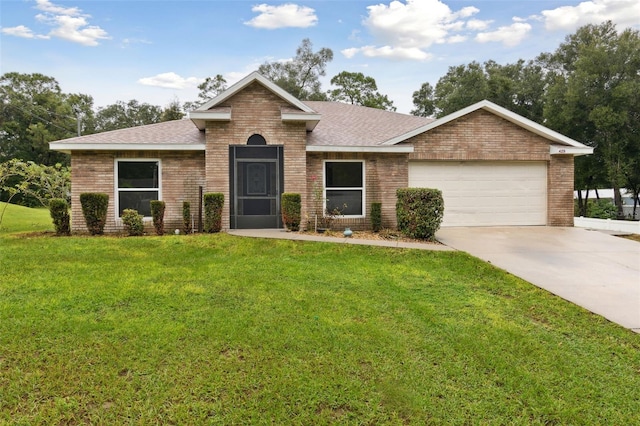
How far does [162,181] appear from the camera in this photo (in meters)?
11.9

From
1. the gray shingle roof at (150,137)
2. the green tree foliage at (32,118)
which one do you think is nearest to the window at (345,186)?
the gray shingle roof at (150,137)

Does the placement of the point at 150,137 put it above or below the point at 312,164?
above

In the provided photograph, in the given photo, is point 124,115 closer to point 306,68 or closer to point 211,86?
point 211,86

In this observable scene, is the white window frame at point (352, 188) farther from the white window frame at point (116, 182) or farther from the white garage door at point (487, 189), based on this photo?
the white window frame at point (116, 182)

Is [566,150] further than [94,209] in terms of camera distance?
Yes

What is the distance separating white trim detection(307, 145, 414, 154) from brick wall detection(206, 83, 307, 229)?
0.49 meters

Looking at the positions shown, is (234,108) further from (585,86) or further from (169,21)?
(585,86)

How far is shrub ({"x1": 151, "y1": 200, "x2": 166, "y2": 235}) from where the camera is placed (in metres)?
10.7

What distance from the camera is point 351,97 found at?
36.4 metres

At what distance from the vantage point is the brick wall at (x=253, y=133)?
11469 millimetres

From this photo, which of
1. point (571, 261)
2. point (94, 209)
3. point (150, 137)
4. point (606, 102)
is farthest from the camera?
point (606, 102)

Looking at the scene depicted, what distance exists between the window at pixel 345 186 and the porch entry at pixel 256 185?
166 centimetres

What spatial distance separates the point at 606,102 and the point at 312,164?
24.5m

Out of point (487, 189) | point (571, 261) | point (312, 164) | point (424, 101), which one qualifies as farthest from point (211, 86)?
point (571, 261)
